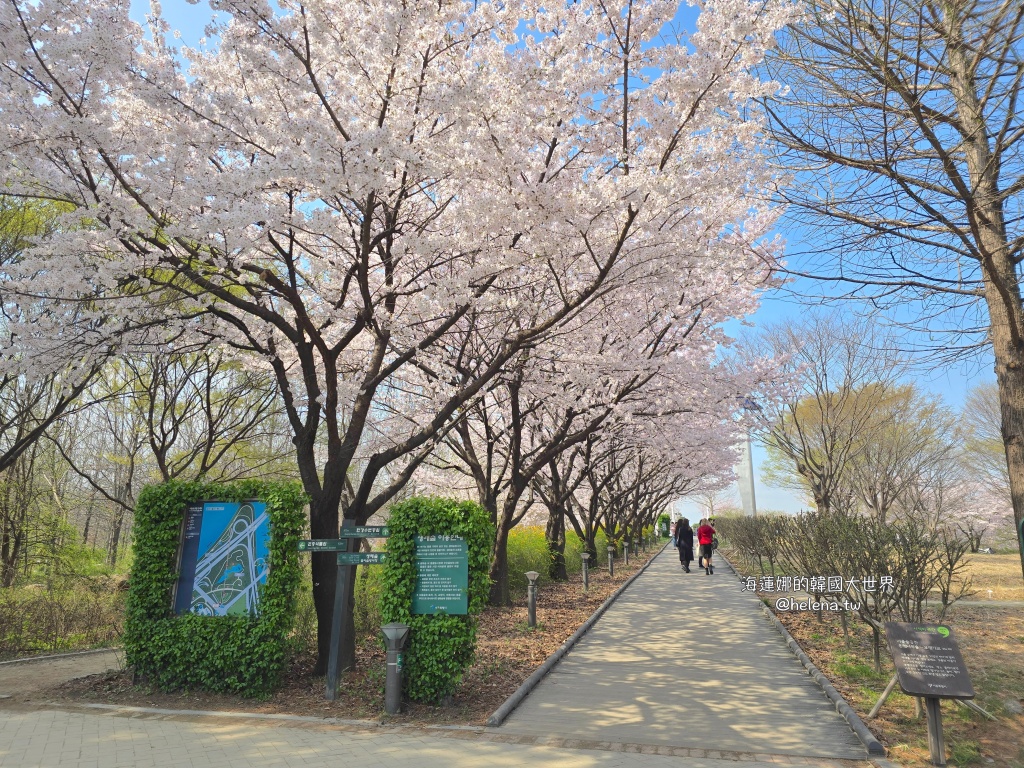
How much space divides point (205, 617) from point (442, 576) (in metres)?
2.89

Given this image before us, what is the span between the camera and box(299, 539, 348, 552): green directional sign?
22.8 ft

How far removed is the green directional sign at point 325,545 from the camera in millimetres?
6941

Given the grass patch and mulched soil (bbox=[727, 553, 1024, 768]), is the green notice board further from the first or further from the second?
the grass patch

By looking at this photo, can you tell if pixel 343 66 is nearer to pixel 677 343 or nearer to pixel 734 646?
pixel 677 343

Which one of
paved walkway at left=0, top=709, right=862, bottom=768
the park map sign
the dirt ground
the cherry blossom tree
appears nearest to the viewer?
paved walkway at left=0, top=709, right=862, bottom=768

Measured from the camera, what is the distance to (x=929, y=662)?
5.08 meters

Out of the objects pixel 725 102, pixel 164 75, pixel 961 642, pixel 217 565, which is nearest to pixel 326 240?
pixel 164 75

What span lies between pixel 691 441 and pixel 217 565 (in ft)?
53.0

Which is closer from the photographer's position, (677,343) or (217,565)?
(217,565)

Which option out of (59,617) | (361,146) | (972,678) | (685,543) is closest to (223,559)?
(361,146)

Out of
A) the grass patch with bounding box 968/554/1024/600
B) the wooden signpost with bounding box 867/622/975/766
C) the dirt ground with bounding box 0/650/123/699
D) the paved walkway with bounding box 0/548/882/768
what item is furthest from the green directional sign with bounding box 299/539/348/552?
the grass patch with bounding box 968/554/1024/600

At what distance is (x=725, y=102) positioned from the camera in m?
6.69

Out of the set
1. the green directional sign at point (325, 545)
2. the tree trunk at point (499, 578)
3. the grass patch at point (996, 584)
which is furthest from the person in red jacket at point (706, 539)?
the green directional sign at point (325, 545)

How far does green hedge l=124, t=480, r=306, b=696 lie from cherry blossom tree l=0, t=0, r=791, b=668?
1.87ft
